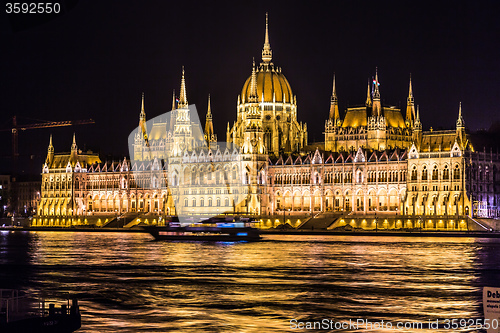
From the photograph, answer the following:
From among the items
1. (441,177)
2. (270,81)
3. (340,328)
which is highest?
(270,81)

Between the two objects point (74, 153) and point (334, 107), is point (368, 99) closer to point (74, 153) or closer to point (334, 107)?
point (334, 107)

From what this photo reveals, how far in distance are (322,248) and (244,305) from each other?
1981 inches

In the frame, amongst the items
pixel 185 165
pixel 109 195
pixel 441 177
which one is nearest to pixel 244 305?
pixel 441 177

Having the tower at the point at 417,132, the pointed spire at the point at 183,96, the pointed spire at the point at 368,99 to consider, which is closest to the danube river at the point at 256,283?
the tower at the point at 417,132

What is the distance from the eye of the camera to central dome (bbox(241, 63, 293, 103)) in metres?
179

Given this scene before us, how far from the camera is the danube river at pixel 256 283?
42594mm

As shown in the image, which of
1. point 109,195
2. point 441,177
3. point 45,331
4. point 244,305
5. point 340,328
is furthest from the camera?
point 109,195

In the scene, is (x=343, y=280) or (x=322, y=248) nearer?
(x=343, y=280)

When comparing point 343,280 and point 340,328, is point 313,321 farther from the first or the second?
point 343,280

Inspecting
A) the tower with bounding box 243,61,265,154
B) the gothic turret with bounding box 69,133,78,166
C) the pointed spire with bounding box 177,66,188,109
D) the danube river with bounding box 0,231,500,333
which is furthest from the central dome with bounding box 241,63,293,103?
the danube river with bounding box 0,231,500,333

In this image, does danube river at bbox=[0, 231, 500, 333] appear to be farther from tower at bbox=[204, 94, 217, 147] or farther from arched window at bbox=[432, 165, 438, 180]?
tower at bbox=[204, 94, 217, 147]

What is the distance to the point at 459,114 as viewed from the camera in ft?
469

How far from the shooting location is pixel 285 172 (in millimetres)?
162500

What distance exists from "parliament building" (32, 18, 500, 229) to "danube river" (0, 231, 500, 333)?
4518cm
